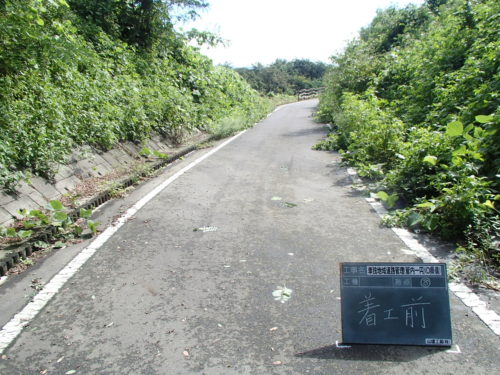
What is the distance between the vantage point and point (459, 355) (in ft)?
9.58

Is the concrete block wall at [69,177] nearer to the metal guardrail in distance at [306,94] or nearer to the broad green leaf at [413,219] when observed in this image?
the broad green leaf at [413,219]

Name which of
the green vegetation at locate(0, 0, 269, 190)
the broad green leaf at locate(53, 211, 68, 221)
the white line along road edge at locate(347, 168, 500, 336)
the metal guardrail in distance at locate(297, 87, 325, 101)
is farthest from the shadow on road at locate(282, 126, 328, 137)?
the metal guardrail in distance at locate(297, 87, 325, 101)

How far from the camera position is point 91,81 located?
10.5 meters

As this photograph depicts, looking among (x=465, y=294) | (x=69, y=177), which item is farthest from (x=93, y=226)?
(x=465, y=294)

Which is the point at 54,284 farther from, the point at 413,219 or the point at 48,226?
the point at 413,219

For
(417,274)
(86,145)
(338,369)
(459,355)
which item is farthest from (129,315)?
(86,145)

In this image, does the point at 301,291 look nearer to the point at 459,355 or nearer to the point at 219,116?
the point at 459,355

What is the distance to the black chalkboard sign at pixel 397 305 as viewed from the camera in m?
3.02

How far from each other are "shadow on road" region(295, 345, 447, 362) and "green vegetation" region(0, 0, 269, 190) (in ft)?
15.3

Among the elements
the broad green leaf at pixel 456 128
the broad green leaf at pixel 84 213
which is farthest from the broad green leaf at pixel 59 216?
the broad green leaf at pixel 456 128

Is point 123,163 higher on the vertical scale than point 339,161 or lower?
higher

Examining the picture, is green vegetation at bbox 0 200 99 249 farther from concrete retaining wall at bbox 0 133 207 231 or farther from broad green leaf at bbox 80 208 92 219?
concrete retaining wall at bbox 0 133 207 231

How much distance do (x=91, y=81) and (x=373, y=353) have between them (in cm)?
961

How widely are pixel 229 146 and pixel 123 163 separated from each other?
488 cm
